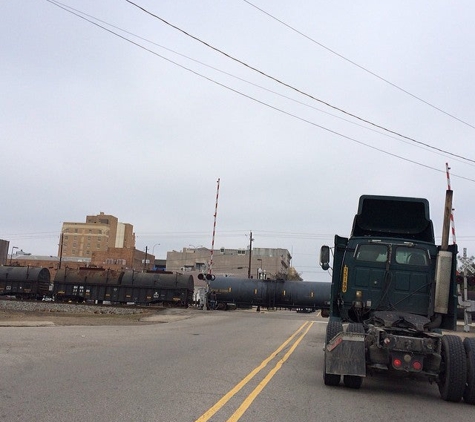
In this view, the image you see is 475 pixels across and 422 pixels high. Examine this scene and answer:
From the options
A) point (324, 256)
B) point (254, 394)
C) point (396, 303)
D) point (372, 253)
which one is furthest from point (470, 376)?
point (324, 256)

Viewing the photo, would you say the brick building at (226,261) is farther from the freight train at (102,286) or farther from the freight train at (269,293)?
the freight train at (102,286)

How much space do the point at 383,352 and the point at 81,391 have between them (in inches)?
194

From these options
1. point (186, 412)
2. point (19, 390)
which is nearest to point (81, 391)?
point (19, 390)

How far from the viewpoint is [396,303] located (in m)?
10.4

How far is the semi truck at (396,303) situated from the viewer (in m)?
8.46

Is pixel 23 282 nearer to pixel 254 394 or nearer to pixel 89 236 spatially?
pixel 254 394

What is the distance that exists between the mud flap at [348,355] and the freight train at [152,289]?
3451 centimetres

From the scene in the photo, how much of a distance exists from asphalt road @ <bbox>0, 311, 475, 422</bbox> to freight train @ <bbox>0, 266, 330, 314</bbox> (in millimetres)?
29203

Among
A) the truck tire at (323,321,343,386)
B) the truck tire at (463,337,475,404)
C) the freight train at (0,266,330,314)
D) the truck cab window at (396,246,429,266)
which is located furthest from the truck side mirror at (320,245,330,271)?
the freight train at (0,266,330,314)

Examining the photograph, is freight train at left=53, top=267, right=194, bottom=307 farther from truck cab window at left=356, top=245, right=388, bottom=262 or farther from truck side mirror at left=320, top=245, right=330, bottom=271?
truck cab window at left=356, top=245, right=388, bottom=262

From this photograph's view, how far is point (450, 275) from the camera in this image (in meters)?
9.80

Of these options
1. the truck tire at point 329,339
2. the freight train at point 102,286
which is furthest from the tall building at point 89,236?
the truck tire at point 329,339

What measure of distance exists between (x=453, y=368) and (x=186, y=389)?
4311 millimetres

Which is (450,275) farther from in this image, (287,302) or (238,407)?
(287,302)
